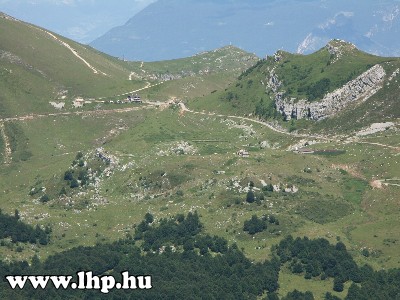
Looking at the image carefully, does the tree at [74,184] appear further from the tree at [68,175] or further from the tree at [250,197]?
the tree at [250,197]

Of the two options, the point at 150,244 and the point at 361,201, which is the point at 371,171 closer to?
the point at 361,201

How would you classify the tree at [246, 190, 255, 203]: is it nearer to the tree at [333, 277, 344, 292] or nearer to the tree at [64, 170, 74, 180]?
the tree at [333, 277, 344, 292]

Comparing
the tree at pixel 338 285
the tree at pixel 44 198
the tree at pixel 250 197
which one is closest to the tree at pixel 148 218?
the tree at pixel 250 197

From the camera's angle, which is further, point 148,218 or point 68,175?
Answer: point 68,175

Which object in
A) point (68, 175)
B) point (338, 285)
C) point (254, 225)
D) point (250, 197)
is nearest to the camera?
point (338, 285)

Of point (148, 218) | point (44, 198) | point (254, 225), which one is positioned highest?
point (44, 198)

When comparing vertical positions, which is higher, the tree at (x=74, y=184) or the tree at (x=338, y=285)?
the tree at (x=74, y=184)

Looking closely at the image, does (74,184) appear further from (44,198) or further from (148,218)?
(148,218)

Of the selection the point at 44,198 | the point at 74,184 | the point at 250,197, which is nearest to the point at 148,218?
the point at 250,197

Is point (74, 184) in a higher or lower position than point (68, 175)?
lower

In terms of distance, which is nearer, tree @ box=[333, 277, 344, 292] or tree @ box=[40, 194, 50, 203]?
tree @ box=[333, 277, 344, 292]

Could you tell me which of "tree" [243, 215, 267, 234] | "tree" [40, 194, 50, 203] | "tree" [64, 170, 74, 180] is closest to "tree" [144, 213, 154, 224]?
"tree" [243, 215, 267, 234]

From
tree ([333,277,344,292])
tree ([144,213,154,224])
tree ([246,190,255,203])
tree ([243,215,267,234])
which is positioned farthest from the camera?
tree ([246,190,255,203])

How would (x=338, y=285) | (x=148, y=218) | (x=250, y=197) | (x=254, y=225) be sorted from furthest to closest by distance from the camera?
(x=250, y=197) → (x=148, y=218) → (x=254, y=225) → (x=338, y=285)
